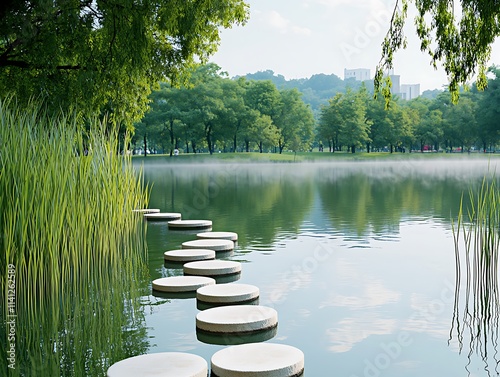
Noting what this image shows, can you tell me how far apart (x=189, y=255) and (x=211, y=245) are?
103 centimetres

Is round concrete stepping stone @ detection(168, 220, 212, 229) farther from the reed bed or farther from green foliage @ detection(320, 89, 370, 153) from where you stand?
green foliage @ detection(320, 89, 370, 153)

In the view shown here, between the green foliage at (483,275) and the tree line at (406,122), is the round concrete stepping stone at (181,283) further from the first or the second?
the tree line at (406,122)

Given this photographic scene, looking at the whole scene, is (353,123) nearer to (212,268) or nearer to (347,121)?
(347,121)

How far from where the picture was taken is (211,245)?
9.66 m

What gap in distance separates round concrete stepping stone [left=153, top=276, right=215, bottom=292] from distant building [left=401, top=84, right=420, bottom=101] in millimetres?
178006

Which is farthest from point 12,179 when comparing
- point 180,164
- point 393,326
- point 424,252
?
point 180,164

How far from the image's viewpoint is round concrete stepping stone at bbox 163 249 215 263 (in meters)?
8.64

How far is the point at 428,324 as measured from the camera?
598cm

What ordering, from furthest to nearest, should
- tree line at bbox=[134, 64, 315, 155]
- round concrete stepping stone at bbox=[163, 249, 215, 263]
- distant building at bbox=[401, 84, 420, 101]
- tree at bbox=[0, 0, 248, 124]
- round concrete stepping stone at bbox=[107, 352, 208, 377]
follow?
distant building at bbox=[401, 84, 420, 101], tree line at bbox=[134, 64, 315, 155], tree at bbox=[0, 0, 248, 124], round concrete stepping stone at bbox=[163, 249, 215, 263], round concrete stepping stone at bbox=[107, 352, 208, 377]

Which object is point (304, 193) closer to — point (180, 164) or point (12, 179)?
point (12, 179)

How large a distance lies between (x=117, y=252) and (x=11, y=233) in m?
2.80

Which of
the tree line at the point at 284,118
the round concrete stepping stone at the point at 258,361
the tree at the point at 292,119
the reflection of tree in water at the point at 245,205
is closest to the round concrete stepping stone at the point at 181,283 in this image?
the round concrete stepping stone at the point at 258,361

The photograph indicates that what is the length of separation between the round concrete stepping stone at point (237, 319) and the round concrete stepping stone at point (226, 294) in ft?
1.66

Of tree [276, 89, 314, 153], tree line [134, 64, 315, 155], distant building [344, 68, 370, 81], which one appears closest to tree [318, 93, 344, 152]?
tree [276, 89, 314, 153]
